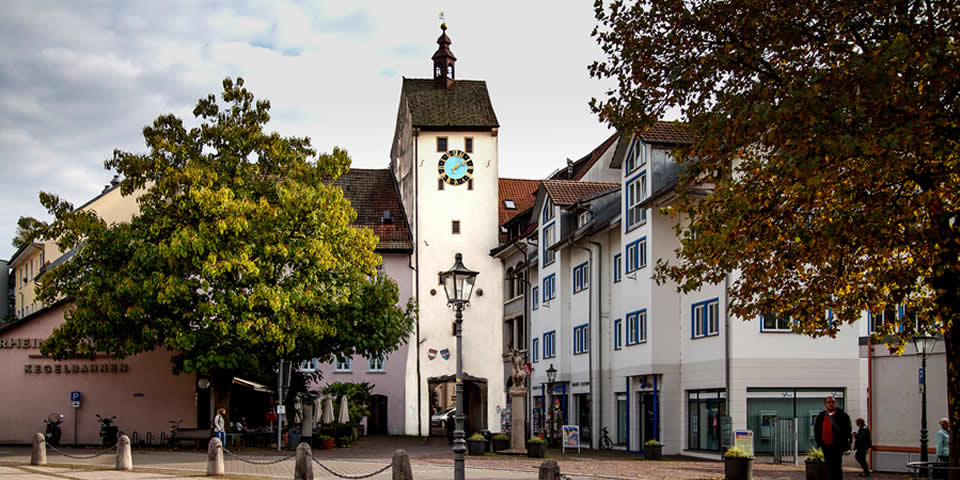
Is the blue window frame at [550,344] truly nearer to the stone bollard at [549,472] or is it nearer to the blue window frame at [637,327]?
the blue window frame at [637,327]

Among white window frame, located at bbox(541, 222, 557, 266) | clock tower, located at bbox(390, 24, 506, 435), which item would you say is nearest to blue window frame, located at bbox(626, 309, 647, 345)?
white window frame, located at bbox(541, 222, 557, 266)

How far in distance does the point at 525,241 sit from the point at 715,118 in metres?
40.4

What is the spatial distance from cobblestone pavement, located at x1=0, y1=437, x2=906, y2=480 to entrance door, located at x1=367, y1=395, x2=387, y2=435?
22.5 m

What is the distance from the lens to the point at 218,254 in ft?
118

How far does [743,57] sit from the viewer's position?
1745 centimetres

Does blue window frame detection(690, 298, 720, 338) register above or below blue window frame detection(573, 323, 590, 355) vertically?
above

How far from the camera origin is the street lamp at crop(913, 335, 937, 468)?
2408 centimetres

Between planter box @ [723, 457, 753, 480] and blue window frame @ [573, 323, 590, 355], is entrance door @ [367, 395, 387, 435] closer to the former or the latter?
blue window frame @ [573, 323, 590, 355]

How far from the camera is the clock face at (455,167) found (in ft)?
200

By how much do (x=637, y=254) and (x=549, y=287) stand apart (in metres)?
12.9

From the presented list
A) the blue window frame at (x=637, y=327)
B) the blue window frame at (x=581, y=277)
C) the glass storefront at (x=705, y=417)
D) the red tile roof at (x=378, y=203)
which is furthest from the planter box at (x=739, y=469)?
the red tile roof at (x=378, y=203)

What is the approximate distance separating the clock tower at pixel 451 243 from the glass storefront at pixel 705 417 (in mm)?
24571

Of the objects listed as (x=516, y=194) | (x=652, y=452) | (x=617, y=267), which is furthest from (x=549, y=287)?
(x=652, y=452)

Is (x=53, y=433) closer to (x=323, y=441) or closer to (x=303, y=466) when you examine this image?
(x=323, y=441)
